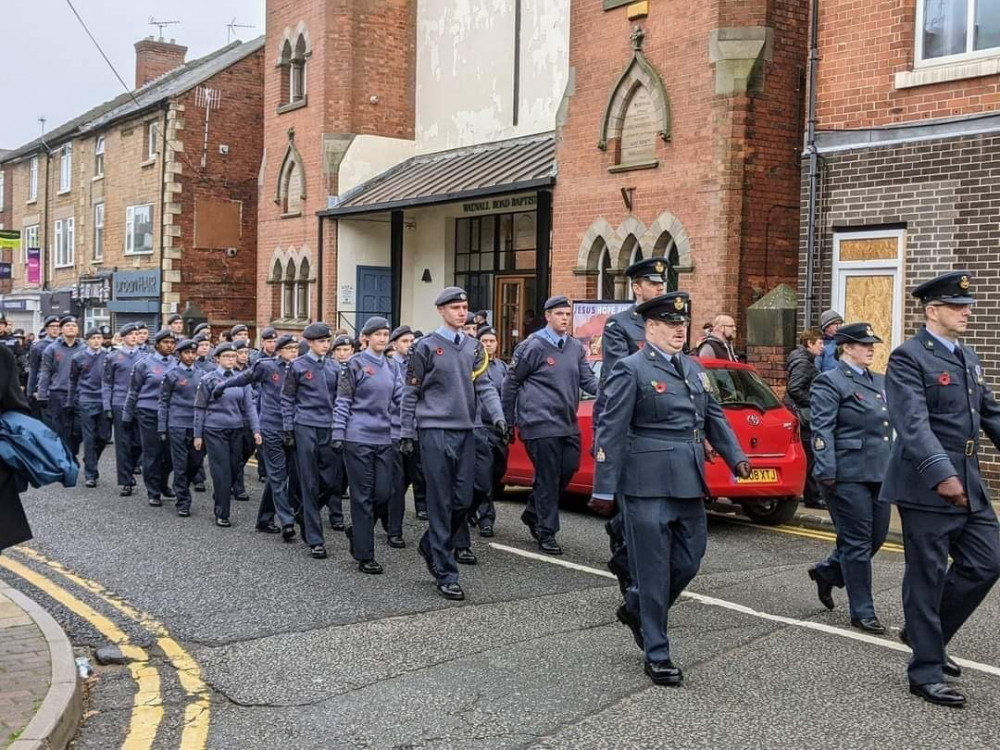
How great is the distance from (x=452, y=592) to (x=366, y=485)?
1.36 meters

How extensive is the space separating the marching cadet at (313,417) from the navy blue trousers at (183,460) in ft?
8.00

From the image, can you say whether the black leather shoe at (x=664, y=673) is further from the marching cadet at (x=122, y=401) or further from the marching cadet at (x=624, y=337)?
the marching cadet at (x=122, y=401)

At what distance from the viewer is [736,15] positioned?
52.3 feet

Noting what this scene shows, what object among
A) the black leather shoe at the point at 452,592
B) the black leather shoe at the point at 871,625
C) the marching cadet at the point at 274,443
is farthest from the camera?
the marching cadet at the point at 274,443

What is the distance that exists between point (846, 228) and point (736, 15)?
3.96m

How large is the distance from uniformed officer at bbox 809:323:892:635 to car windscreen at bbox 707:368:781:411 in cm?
327

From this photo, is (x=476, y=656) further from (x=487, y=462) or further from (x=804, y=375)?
(x=804, y=375)

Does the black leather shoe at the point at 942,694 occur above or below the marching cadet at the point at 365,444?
below

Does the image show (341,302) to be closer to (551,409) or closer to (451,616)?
(551,409)

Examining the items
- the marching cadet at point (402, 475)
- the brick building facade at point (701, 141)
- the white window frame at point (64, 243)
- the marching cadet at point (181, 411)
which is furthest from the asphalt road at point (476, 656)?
the white window frame at point (64, 243)

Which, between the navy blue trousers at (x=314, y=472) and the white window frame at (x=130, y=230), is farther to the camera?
the white window frame at (x=130, y=230)

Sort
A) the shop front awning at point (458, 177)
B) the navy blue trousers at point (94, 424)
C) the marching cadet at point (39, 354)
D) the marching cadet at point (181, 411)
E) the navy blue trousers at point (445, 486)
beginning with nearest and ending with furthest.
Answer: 1. the navy blue trousers at point (445, 486)
2. the marching cadet at point (181, 411)
3. the navy blue trousers at point (94, 424)
4. the marching cadet at point (39, 354)
5. the shop front awning at point (458, 177)

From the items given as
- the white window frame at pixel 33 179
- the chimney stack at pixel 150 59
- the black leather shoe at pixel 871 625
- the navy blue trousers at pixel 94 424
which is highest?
the chimney stack at pixel 150 59

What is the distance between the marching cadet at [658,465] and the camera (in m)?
5.75
